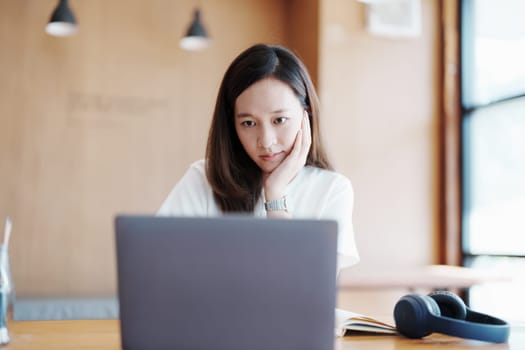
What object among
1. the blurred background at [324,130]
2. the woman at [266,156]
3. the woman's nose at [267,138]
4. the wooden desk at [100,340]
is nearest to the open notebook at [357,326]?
the wooden desk at [100,340]

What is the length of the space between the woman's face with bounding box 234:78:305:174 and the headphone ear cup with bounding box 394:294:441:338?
547 mm

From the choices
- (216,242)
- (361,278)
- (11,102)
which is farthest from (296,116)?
(11,102)

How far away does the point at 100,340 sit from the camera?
3.64 feet

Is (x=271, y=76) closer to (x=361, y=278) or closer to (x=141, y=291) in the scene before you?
(x=141, y=291)

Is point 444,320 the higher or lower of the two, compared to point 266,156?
lower

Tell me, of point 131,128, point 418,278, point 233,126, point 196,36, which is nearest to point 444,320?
point 233,126

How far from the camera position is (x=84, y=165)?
3.92 m

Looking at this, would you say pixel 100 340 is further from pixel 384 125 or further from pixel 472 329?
pixel 384 125

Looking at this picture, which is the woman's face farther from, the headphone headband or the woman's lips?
the headphone headband

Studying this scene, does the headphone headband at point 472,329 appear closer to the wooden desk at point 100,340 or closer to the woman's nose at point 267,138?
the wooden desk at point 100,340

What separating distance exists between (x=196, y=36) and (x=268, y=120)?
91.8 inches

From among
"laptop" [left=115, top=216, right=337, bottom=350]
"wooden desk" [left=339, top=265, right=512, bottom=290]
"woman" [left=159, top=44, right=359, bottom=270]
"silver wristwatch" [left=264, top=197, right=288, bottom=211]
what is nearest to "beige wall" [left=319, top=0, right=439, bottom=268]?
"wooden desk" [left=339, top=265, right=512, bottom=290]

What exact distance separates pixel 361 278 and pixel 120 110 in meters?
1.86

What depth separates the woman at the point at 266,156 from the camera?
1.56m
